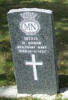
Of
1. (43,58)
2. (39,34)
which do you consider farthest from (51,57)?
(39,34)

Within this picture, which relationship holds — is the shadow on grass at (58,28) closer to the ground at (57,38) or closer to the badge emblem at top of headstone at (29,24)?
the ground at (57,38)

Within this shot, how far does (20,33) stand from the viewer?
4.16 m

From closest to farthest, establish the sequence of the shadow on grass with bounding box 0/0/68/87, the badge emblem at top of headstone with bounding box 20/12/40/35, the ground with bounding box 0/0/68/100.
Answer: the badge emblem at top of headstone with bounding box 20/12/40/35, the ground with bounding box 0/0/68/100, the shadow on grass with bounding box 0/0/68/87

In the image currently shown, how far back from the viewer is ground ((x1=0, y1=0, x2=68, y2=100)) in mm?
5279

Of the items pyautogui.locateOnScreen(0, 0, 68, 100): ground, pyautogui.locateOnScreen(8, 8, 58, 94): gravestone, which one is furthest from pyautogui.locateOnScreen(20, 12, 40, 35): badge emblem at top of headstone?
pyautogui.locateOnScreen(0, 0, 68, 100): ground

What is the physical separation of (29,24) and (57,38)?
113 inches

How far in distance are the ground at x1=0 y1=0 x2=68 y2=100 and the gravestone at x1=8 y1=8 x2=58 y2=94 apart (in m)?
0.50

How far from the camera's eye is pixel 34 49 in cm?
423

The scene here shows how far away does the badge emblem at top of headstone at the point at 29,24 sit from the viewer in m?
3.96

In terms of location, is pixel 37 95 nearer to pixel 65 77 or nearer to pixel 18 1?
pixel 65 77

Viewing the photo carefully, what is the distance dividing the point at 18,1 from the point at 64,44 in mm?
3867

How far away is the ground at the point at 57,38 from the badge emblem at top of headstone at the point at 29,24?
134 cm

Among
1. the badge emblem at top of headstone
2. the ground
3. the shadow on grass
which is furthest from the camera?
the shadow on grass

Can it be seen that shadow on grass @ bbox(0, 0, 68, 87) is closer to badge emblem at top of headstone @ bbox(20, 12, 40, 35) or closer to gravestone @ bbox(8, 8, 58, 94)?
gravestone @ bbox(8, 8, 58, 94)
